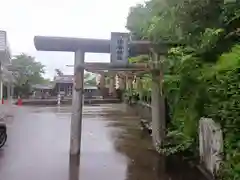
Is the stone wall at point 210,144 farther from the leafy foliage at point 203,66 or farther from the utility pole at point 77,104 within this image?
the utility pole at point 77,104

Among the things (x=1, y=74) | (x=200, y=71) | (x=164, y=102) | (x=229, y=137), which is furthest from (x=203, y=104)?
(x=1, y=74)

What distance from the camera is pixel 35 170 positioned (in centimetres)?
768

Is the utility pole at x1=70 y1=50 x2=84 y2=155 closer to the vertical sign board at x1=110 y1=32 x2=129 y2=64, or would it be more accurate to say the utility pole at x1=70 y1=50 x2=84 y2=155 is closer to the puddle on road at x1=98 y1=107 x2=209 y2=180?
the vertical sign board at x1=110 y1=32 x2=129 y2=64

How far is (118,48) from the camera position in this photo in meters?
9.13

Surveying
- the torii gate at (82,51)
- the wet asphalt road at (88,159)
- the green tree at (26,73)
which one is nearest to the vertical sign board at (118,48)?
the torii gate at (82,51)

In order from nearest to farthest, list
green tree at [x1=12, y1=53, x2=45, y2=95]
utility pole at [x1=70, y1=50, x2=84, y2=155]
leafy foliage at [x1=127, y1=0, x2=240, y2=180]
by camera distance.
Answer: leafy foliage at [x1=127, y1=0, x2=240, y2=180], utility pole at [x1=70, y1=50, x2=84, y2=155], green tree at [x1=12, y1=53, x2=45, y2=95]

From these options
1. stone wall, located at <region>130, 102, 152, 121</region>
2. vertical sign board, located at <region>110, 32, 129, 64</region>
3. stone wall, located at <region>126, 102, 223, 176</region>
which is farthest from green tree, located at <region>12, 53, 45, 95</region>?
stone wall, located at <region>126, 102, 223, 176</region>

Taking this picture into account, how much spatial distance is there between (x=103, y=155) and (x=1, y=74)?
1034 inches

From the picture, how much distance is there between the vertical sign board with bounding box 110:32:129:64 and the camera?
910 cm

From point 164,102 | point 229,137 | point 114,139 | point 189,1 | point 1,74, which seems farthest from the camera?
point 1,74

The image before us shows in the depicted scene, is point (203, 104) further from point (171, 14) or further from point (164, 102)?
point (164, 102)

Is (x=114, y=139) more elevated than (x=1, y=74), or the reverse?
(x=1, y=74)

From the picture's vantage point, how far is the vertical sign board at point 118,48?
9.10m

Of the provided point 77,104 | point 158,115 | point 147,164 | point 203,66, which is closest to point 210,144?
point 203,66
